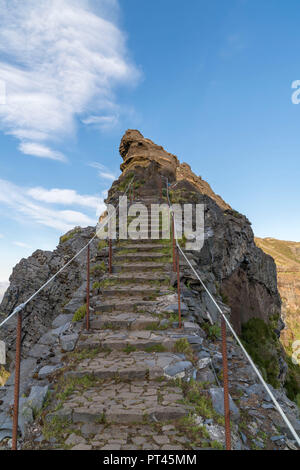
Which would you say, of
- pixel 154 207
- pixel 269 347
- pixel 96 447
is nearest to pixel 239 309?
pixel 269 347

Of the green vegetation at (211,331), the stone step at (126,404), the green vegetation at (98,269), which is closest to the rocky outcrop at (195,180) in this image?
the green vegetation at (98,269)

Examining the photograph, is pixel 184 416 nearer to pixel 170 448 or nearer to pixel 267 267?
pixel 170 448

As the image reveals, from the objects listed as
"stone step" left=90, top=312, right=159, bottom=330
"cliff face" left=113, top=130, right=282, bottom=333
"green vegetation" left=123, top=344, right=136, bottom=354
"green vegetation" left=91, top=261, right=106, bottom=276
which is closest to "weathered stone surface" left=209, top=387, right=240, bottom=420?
"green vegetation" left=123, top=344, right=136, bottom=354

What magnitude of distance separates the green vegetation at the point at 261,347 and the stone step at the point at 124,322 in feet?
20.3

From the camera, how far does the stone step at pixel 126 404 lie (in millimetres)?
3326

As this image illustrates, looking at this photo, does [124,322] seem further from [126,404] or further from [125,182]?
[125,182]

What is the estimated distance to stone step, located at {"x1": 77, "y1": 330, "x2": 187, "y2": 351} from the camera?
4844 millimetres

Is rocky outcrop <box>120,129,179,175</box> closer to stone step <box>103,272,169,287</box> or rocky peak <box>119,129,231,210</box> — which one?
rocky peak <box>119,129,231,210</box>

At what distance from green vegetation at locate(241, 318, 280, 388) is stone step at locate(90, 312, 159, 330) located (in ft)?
20.3

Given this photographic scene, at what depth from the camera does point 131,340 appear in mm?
4973

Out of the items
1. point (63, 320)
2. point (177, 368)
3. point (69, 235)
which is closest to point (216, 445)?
point (177, 368)

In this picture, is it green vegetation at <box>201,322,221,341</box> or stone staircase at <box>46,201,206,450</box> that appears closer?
stone staircase at <box>46,201,206,450</box>

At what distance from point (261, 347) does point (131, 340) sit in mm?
8369
